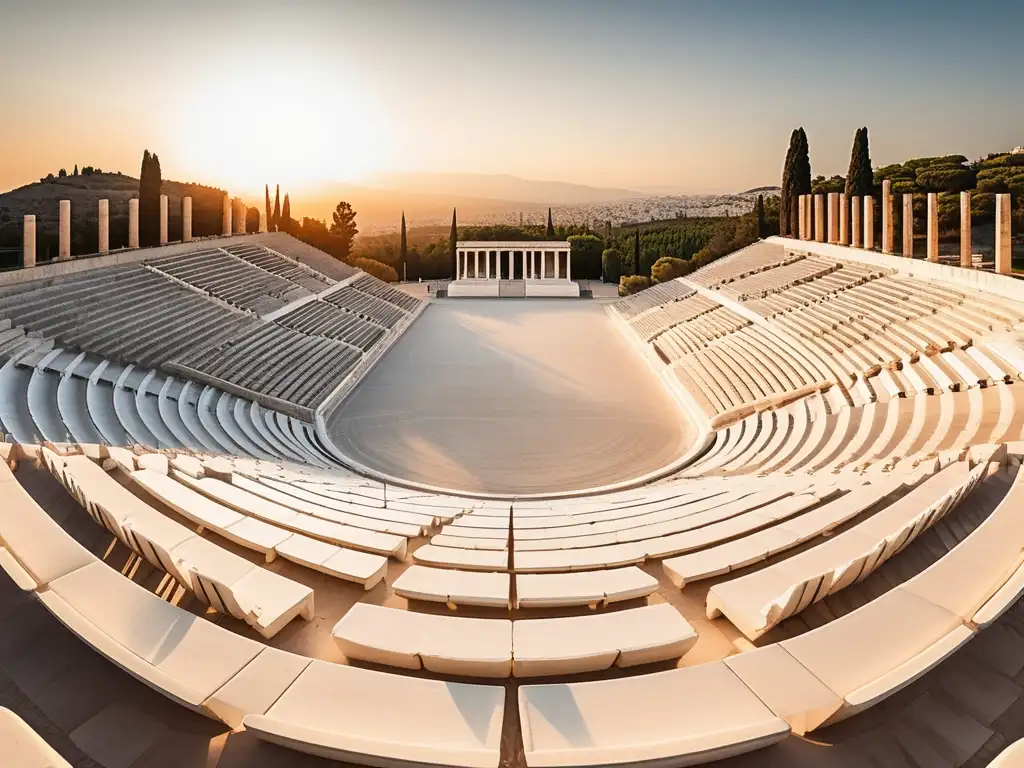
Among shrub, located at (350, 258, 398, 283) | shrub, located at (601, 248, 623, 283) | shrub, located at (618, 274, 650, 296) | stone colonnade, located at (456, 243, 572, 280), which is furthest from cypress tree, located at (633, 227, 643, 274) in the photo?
shrub, located at (350, 258, 398, 283)

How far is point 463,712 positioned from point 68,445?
653 cm

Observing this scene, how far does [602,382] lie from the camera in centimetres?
2111

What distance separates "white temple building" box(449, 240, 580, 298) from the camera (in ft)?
151

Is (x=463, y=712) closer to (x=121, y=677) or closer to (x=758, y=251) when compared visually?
(x=121, y=677)

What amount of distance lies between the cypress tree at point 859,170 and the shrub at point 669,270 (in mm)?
11492

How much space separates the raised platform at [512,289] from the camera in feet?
150

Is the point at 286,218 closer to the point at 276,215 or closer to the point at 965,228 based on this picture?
the point at 276,215

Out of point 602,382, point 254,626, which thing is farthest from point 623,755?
point 602,382

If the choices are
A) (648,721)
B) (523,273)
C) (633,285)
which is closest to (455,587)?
(648,721)

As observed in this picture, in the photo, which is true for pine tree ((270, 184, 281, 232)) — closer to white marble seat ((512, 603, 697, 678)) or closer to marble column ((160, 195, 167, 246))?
marble column ((160, 195, 167, 246))

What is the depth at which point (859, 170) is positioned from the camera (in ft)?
117

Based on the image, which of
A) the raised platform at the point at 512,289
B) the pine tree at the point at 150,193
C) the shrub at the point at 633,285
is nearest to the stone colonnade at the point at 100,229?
the pine tree at the point at 150,193

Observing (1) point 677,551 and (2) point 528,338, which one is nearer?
(1) point 677,551

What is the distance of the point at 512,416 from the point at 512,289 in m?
Result: 30.7
